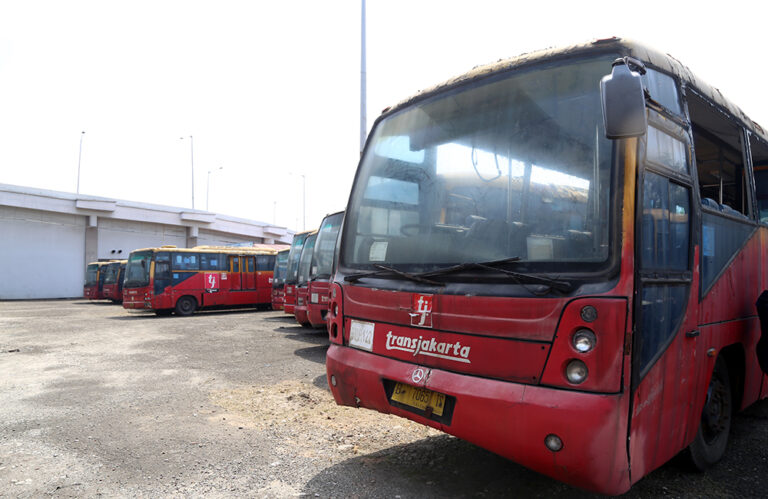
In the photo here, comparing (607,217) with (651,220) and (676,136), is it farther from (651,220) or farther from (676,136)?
(676,136)

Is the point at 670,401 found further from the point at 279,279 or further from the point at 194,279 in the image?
the point at 194,279

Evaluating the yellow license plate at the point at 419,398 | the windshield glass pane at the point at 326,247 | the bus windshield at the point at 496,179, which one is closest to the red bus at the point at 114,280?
the windshield glass pane at the point at 326,247

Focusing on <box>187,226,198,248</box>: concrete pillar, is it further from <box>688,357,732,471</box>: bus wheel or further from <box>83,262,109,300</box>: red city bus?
<box>688,357,732,471</box>: bus wheel

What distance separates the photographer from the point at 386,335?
3.87 meters

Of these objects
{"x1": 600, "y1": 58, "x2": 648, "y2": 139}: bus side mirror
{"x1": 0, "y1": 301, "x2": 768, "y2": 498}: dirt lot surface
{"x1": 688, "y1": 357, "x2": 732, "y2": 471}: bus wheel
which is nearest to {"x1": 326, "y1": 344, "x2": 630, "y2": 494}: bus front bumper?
{"x1": 0, "y1": 301, "x2": 768, "y2": 498}: dirt lot surface

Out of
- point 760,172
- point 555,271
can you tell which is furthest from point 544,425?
point 760,172

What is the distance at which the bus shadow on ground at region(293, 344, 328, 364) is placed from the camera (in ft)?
30.7

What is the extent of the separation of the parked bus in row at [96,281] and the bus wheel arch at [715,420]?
111 feet

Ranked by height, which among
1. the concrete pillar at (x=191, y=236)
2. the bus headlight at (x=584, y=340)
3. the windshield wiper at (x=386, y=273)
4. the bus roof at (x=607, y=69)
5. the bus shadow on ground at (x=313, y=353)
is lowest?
the bus shadow on ground at (x=313, y=353)

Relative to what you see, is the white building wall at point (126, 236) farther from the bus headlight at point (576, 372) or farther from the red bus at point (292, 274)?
the bus headlight at point (576, 372)

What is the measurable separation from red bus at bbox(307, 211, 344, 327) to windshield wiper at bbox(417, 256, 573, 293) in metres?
6.90

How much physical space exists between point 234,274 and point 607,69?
72.0 feet

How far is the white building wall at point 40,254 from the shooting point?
118 ft

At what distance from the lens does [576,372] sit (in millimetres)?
2811
